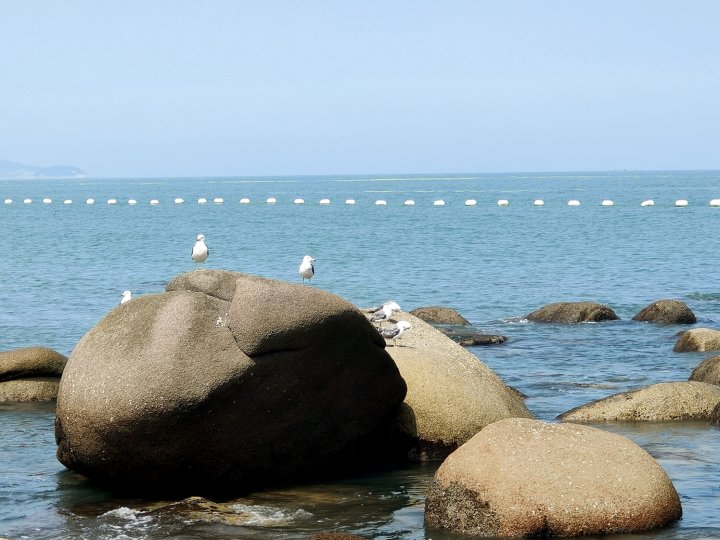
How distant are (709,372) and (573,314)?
34.1 feet

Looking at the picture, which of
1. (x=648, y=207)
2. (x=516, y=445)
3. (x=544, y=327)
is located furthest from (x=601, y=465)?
(x=648, y=207)

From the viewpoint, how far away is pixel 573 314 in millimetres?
28328

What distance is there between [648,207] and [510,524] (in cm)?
10264

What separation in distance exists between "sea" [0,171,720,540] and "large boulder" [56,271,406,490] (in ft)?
1.34

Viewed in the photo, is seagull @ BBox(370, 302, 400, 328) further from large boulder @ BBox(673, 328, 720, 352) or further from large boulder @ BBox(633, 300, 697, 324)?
large boulder @ BBox(633, 300, 697, 324)

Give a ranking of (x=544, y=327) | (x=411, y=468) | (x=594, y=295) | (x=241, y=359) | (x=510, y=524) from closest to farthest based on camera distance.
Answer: (x=510, y=524) < (x=241, y=359) < (x=411, y=468) < (x=544, y=327) < (x=594, y=295)

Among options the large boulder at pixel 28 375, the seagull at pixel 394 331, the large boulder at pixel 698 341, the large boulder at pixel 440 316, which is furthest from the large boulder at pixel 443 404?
the large boulder at pixel 440 316

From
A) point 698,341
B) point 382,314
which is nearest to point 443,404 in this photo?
point 382,314

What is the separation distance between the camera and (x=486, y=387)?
14047mm

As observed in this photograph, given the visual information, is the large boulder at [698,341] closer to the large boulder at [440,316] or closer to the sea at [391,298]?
the sea at [391,298]

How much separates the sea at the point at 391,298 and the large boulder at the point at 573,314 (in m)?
0.55

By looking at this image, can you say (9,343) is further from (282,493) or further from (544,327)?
(282,493)

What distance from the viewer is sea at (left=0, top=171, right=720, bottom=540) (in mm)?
11633

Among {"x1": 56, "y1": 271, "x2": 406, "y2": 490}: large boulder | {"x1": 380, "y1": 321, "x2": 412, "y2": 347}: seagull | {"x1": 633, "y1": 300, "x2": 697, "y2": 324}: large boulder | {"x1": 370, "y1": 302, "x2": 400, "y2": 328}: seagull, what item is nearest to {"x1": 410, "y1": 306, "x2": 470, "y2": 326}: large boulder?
{"x1": 633, "y1": 300, "x2": 697, "y2": 324}: large boulder
